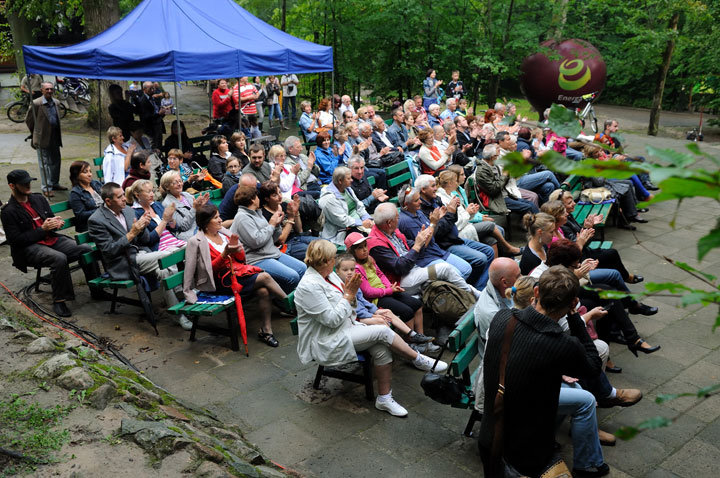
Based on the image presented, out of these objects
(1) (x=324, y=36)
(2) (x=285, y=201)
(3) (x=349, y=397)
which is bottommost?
(3) (x=349, y=397)

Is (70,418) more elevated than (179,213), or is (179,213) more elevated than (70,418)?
(179,213)

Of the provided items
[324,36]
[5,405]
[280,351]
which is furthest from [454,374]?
[324,36]

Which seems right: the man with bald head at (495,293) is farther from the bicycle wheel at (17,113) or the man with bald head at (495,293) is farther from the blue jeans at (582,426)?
the bicycle wheel at (17,113)

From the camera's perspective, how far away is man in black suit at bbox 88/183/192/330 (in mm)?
6262

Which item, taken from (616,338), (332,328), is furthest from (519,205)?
(332,328)

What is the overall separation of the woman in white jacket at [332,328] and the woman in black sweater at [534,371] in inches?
47.4

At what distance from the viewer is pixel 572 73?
17.1m

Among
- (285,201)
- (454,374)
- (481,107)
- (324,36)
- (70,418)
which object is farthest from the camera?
(481,107)

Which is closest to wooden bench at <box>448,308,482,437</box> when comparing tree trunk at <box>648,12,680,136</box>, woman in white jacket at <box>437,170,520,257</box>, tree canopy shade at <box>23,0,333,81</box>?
woman in white jacket at <box>437,170,520,257</box>

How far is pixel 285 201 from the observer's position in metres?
7.90

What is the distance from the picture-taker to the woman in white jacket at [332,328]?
4809 millimetres

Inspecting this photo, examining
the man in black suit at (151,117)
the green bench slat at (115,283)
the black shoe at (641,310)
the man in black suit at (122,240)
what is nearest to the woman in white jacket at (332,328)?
the man in black suit at (122,240)

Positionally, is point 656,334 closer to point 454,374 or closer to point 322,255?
point 454,374

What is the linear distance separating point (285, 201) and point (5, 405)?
170 inches
